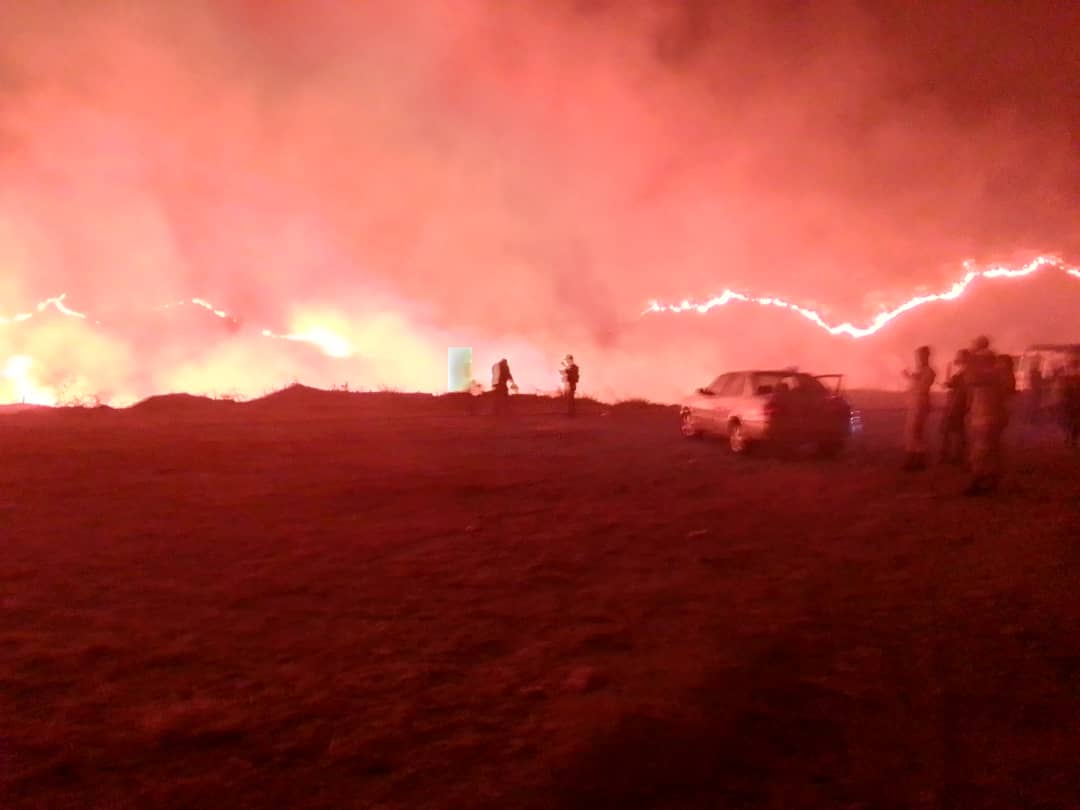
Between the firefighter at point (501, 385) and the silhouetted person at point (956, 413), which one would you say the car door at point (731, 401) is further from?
the firefighter at point (501, 385)

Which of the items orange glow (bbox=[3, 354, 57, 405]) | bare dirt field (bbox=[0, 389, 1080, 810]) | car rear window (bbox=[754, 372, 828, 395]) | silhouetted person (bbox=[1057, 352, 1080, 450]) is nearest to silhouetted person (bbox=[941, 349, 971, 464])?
bare dirt field (bbox=[0, 389, 1080, 810])

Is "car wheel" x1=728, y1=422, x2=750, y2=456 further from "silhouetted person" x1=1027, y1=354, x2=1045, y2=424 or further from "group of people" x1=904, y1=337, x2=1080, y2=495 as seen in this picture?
"silhouetted person" x1=1027, y1=354, x2=1045, y2=424

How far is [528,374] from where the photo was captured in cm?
4878

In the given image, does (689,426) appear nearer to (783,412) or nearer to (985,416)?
(783,412)

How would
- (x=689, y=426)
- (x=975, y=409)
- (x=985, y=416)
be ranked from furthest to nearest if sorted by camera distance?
(x=689, y=426), (x=975, y=409), (x=985, y=416)

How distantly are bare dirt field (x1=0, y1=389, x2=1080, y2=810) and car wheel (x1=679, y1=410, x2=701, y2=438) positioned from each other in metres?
6.44

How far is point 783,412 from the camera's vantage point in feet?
51.9

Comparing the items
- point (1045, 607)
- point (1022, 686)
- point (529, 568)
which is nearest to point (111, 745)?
point (529, 568)

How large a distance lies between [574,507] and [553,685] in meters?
5.64

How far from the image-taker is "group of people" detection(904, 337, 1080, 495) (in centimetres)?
1164

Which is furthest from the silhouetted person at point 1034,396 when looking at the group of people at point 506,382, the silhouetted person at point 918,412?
the group of people at point 506,382

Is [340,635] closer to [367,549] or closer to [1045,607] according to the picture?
[367,549]

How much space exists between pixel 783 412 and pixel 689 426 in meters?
3.63

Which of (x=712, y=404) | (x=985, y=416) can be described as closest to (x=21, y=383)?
(x=712, y=404)
